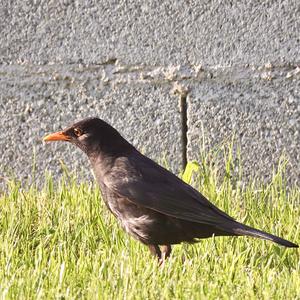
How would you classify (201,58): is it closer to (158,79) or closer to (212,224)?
(158,79)

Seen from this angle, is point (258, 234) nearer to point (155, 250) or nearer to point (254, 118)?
point (155, 250)

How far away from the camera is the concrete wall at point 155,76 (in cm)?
597

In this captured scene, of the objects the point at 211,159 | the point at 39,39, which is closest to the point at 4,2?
the point at 39,39

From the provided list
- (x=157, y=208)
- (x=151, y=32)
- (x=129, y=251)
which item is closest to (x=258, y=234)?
(x=157, y=208)

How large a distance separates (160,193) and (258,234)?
0.52 metres

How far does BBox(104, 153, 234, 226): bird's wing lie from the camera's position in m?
5.09

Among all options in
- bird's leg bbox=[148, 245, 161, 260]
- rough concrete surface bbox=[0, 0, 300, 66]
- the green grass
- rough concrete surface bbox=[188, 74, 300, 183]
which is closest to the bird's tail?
the green grass

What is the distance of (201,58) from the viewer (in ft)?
19.7

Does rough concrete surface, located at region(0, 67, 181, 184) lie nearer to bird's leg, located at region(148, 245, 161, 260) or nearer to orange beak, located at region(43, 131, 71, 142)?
orange beak, located at region(43, 131, 71, 142)

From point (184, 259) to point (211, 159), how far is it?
92 cm

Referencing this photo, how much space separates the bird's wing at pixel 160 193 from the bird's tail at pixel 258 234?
0.08 meters

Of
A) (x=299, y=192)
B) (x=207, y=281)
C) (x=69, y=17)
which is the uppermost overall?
(x=69, y=17)

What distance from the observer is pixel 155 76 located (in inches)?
239

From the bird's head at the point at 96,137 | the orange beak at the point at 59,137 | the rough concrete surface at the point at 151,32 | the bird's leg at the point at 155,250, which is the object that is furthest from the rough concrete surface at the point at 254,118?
the bird's leg at the point at 155,250
